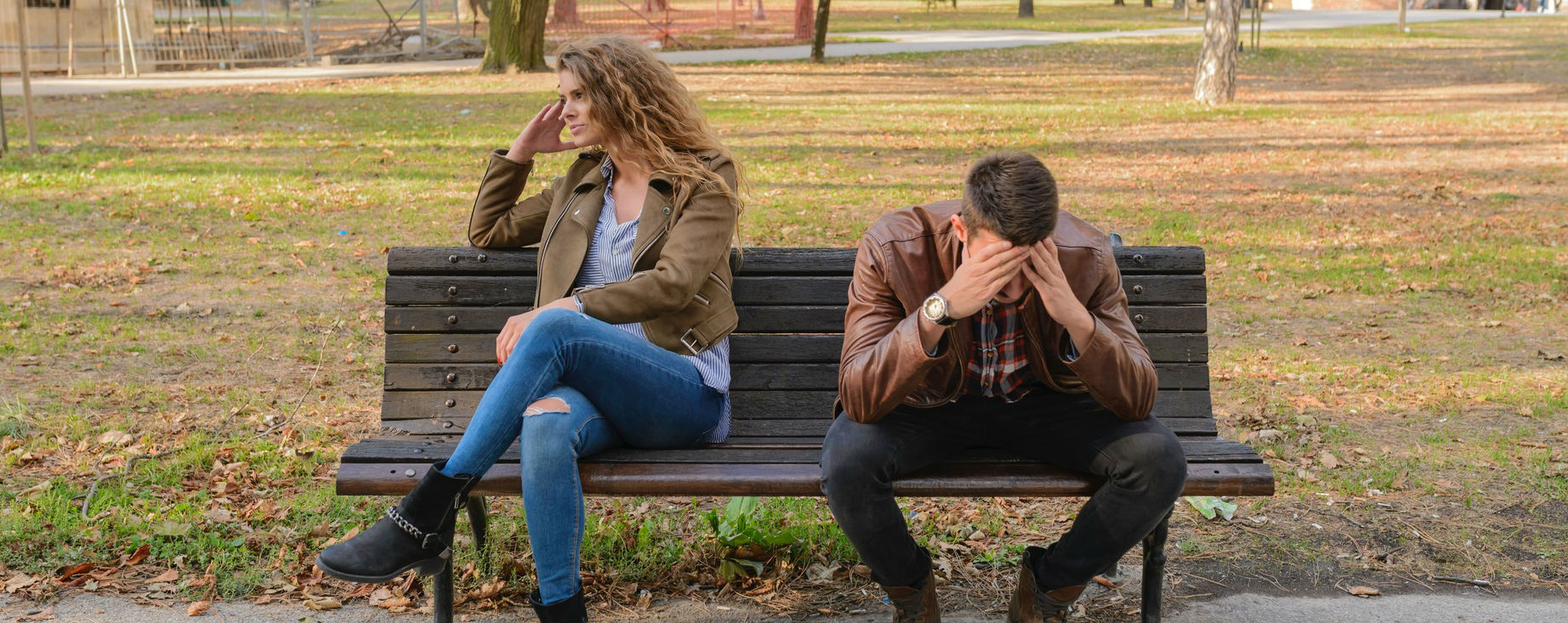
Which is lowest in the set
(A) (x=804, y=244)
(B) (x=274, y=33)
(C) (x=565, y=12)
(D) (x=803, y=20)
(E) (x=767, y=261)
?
(A) (x=804, y=244)

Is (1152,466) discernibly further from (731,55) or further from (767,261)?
(731,55)

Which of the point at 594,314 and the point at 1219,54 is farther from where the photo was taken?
the point at 1219,54

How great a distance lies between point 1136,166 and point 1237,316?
200 inches

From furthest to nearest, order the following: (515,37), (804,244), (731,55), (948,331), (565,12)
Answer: (565,12) → (731,55) → (515,37) → (804,244) → (948,331)

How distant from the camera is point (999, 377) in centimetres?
327

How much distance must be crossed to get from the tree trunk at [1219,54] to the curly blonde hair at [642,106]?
13523 mm

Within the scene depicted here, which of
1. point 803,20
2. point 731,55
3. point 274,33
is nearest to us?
point 731,55

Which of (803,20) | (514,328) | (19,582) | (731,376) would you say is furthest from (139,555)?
(803,20)

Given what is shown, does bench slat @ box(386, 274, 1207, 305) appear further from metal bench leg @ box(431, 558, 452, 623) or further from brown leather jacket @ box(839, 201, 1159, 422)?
→ metal bench leg @ box(431, 558, 452, 623)

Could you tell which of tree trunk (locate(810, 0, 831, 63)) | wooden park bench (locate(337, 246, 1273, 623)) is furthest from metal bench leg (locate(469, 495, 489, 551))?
tree trunk (locate(810, 0, 831, 63))

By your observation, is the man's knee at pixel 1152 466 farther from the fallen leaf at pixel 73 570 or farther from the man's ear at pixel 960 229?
the fallen leaf at pixel 73 570

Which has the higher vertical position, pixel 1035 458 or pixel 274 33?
pixel 274 33

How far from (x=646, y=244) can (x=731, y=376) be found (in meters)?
0.47

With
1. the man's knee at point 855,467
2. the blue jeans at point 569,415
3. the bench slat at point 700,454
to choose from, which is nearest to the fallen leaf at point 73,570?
the bench slat at point 700,454
